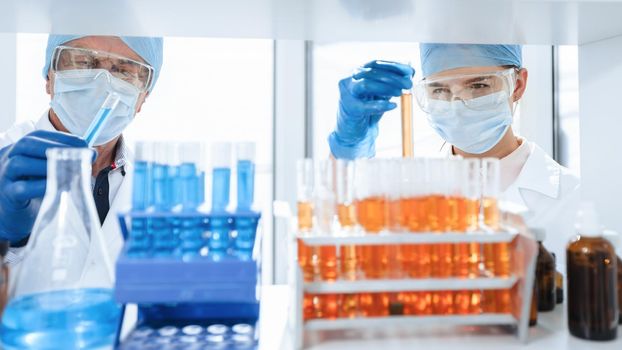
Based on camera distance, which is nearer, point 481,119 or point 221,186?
point 221,186

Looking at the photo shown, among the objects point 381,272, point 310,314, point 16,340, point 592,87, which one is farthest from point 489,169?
point 16,340

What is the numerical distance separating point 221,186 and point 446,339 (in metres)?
0.43

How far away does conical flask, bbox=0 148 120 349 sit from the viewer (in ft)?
2.13

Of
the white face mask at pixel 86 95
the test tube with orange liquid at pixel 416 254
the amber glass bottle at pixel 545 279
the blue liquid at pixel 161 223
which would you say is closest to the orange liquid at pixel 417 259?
the test tube with orange liquid at pixel 416 254

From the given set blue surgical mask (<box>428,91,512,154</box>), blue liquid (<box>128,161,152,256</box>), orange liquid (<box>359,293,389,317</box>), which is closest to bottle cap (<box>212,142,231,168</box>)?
blue liquid (<box>128,161,152,256</box>)

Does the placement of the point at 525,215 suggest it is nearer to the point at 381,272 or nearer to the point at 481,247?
the point at 481,247

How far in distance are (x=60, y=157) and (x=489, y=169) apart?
2.23 ft

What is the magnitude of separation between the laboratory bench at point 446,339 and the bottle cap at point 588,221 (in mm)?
172

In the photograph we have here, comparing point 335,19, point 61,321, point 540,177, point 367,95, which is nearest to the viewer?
point 61,321

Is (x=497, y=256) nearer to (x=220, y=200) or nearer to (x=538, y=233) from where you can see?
(x=538, y=233)

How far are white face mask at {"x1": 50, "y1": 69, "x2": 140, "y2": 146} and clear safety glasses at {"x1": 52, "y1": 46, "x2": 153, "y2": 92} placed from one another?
0.03 meters

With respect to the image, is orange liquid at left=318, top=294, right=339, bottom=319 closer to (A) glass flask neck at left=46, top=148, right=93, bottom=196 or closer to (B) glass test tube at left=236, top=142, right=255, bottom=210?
(B) glass test tube at left=236, top=142, right=255, bottom=210

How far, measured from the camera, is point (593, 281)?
724mm

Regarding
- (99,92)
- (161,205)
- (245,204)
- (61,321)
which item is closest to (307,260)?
(245,204)
